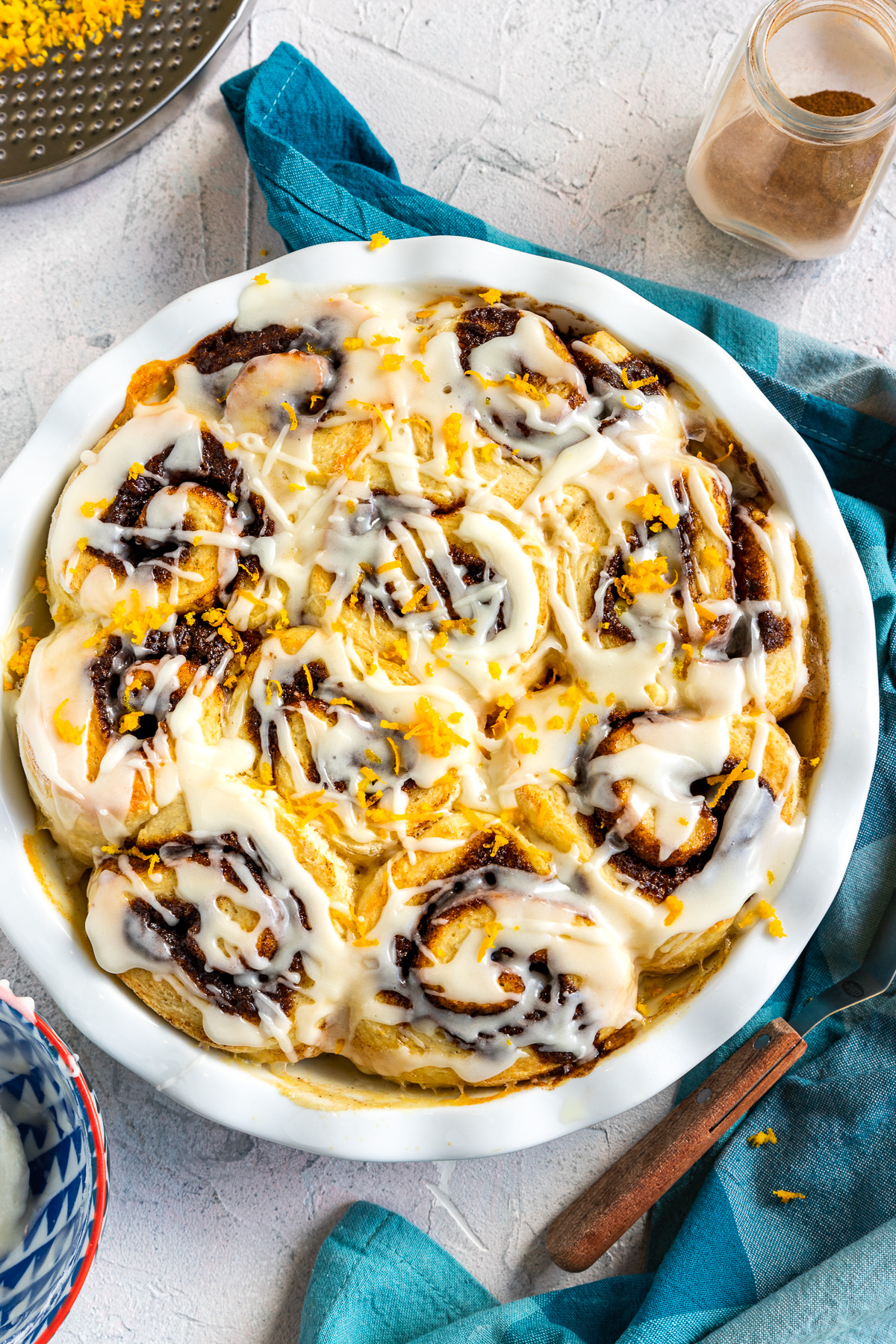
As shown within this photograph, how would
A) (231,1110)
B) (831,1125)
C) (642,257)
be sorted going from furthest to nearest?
(642,257), (831,1125), (231,1110)

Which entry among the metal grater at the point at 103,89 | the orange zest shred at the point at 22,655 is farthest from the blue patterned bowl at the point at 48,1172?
the metal grater at the point at 103,89

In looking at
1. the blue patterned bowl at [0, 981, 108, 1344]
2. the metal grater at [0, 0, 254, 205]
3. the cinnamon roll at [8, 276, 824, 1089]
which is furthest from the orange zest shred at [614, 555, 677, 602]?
the metal grater at [0, 0, 254, 205]

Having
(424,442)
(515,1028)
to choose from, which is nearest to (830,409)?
(424,442)

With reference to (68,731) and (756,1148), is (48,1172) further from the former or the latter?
(756,1148)

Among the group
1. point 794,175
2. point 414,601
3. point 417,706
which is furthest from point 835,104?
point 417,706

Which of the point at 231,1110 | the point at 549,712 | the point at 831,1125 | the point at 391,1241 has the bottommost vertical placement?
the point at 391,1241

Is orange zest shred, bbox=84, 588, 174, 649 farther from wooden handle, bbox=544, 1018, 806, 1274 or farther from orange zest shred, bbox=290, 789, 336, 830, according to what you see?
wooden handle, bbox=544, 1018, 806, 1274

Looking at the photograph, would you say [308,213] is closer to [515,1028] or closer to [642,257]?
[642,257]
